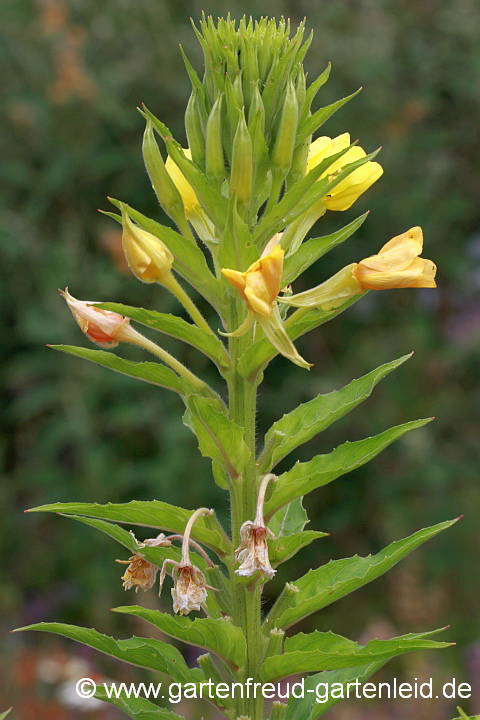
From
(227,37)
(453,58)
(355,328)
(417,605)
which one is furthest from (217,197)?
(453,58)

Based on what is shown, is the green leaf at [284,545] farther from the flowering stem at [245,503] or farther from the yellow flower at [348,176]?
the yellow flower at [348,176]

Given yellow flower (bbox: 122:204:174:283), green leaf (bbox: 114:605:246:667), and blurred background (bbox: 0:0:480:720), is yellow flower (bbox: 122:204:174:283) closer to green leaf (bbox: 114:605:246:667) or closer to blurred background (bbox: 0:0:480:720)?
green leaf (bbox: 114:605:246:667)

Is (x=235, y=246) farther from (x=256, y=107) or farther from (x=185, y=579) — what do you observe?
(x=185, y=579)

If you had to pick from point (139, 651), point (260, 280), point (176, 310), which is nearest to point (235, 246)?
point (260, 280)

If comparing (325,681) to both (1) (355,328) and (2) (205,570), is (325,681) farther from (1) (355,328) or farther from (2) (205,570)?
(1) (355,328)

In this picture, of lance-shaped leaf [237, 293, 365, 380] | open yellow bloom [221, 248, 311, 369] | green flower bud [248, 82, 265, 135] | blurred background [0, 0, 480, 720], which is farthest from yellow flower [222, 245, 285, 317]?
blurred background [0, 0, 480, 720]

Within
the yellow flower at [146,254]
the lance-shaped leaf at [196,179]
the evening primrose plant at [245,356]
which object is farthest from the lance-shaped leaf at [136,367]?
the lance-shaped leaf at [196,179]
